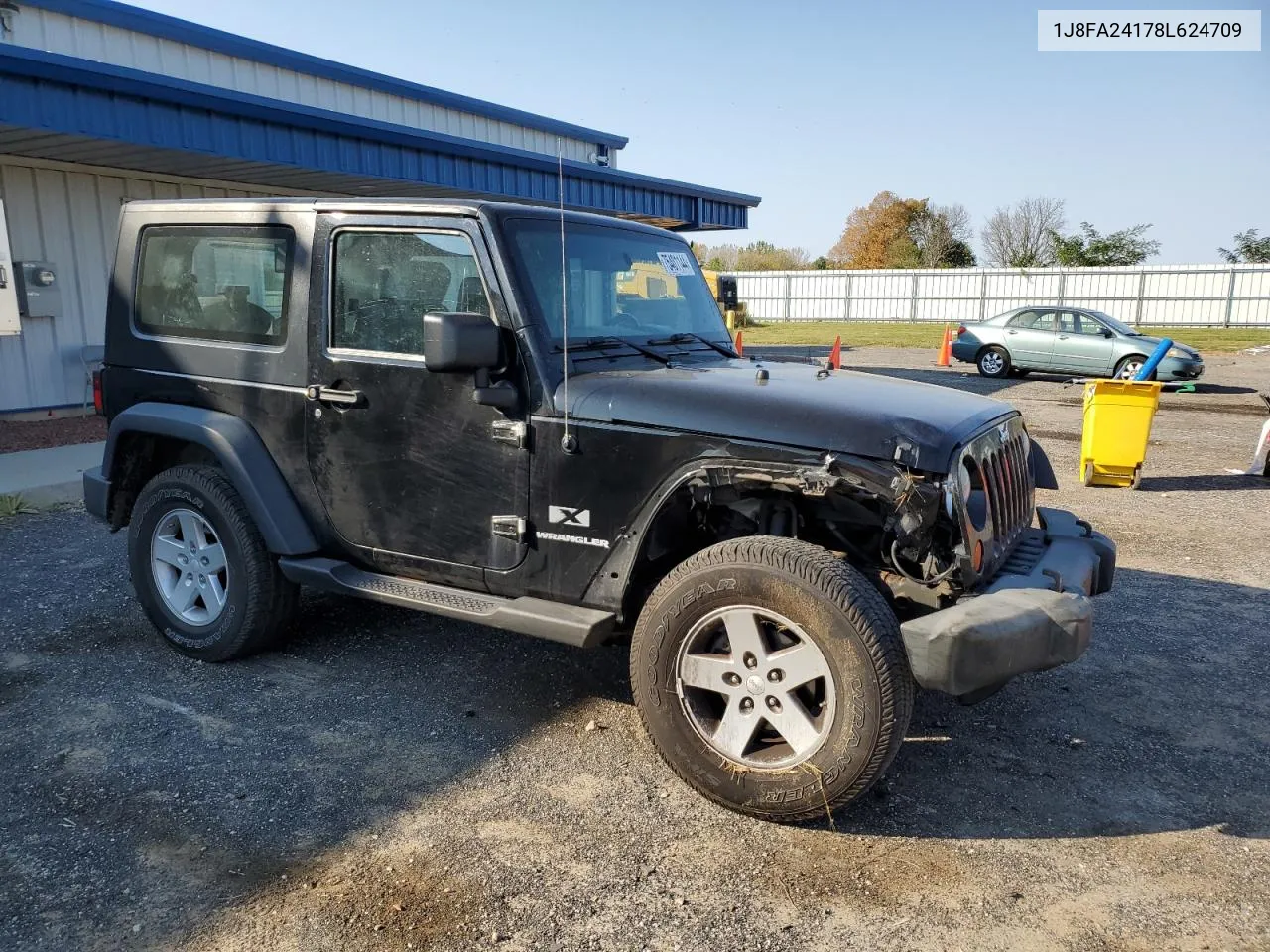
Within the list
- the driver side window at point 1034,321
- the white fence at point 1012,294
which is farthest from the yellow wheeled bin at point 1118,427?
the white fence at point 1012,294

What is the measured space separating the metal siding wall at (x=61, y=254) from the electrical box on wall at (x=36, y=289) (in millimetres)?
141

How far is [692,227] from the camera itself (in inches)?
736

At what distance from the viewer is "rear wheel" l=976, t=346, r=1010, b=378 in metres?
19.8

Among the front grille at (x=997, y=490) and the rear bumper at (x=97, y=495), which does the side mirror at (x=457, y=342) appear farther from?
the rear bumper at (x=97, y=495)

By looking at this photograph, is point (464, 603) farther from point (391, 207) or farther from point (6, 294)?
point (6, 294)

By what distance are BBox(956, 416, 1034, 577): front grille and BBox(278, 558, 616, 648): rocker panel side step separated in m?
1.40

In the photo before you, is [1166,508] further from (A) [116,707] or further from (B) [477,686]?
(A) [116,707]

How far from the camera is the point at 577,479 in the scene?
11.8 feet

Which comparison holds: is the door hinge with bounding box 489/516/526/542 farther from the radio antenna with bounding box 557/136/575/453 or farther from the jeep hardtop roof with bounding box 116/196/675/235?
the jeep hardtop roof with bounding box 116/196/675/235

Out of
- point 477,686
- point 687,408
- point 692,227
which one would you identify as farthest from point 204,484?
point 692,227

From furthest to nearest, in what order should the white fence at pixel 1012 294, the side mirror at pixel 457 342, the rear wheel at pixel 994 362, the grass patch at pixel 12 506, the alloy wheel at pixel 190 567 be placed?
the white fence at pixel 1012 294
the rear wheel at pixel 994 362
the grass patch at pixel 12 506
the alloy wheel at pixel 190 567
the side mirror at pixel 457 342

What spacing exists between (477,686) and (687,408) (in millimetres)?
1767

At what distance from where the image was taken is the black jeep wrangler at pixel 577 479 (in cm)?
316

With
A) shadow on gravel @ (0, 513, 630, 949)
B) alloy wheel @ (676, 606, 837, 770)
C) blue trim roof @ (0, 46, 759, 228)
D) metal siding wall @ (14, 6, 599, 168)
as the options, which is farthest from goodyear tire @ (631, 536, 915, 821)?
metal siding wall @ (14, 6, 599, 168)
